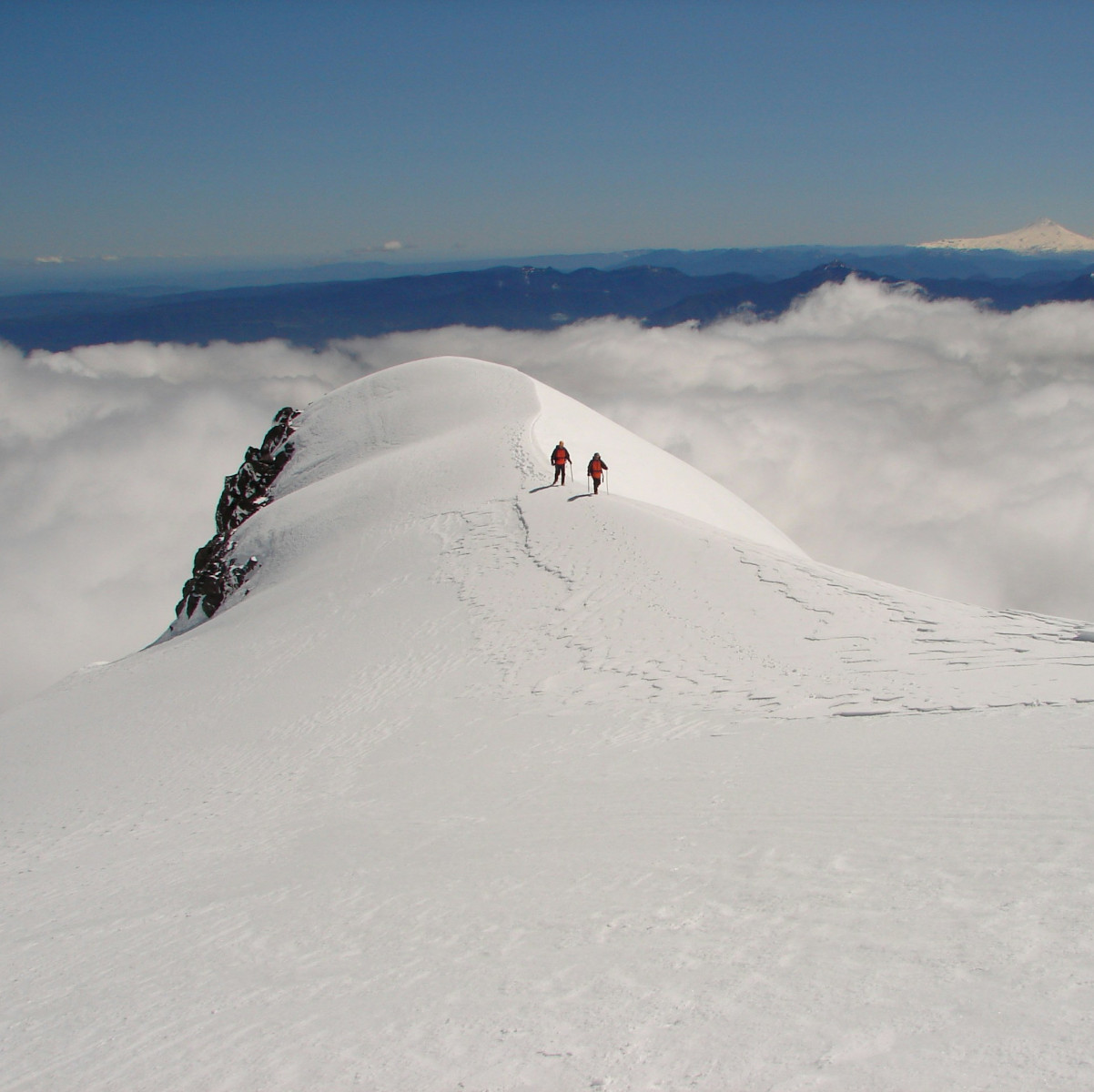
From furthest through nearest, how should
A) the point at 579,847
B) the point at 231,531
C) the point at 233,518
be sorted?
the point at 233,518
the point at 231,531
the point at 579,847

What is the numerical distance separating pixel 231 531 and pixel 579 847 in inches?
1518

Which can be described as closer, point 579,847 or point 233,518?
point 579,847

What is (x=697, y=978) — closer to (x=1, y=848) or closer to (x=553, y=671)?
(x=553, y=671)

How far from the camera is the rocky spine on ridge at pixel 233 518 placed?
34125 mm

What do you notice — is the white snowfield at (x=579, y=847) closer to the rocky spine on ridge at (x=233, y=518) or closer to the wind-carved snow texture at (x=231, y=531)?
the rocky spine on ridge at (x=233, y=518)

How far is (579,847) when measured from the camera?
24.4 ft

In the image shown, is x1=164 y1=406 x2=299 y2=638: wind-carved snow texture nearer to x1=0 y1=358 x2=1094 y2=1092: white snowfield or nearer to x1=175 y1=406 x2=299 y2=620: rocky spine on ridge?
x1=175 y1=406 x2=299 y2=620: rocky spine on ridge

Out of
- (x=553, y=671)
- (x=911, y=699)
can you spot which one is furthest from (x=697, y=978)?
(x=553, y=671)

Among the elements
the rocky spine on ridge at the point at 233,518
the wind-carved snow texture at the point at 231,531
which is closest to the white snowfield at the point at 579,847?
the rocky spine on ridge at the point at 233,518

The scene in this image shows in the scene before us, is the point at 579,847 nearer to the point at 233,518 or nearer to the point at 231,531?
the point at 231,531

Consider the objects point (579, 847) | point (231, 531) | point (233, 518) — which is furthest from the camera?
point (233, 518)

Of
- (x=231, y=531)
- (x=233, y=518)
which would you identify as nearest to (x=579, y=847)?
(x=231, y=531)

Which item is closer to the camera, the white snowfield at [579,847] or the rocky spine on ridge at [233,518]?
the white snowfield at [579,847]

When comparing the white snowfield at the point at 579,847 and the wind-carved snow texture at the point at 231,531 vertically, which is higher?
the white snowfield at the point at 579,847
